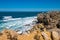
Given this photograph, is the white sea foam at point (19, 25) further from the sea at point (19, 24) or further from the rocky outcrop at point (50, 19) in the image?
the rocky outcrop at point (50, 19)

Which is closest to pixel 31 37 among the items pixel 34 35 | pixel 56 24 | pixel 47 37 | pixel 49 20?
pixel 34 35

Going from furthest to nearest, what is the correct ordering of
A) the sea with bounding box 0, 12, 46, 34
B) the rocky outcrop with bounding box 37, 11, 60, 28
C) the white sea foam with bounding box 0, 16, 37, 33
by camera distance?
the white sea foam with bounding box 0, 16, 37, 33
the sea with bounding box 0, 12, 46, 34
the rocky outcrop with bounding box 37, 11, 60, 28

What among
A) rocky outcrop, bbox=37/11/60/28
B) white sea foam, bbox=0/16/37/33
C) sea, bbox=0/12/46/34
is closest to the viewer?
rocky outcrop, bbox=37/11/60/28

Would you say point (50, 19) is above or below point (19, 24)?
above

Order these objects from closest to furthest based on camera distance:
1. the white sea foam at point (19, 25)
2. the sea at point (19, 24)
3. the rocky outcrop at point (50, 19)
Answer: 1. the rocky outcrop at point (50, 19)
2. the sea at point (19, 24)
3. the white sea foam at point (19, 25)

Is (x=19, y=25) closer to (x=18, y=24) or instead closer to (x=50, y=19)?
(x=18, y=24)

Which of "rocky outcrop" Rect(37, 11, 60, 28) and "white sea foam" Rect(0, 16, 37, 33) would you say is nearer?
"rocky outcrop" Rect(37, 11, 60, 28)

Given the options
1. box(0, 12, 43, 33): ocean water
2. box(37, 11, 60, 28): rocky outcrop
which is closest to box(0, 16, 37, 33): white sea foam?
box(0, 12, 43, 33): ocean water

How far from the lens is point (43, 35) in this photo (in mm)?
8336

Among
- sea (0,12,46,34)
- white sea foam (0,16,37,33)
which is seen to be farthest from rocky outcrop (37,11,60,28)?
white sea foam (0,16,37,33)

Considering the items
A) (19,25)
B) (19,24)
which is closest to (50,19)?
(19,25)

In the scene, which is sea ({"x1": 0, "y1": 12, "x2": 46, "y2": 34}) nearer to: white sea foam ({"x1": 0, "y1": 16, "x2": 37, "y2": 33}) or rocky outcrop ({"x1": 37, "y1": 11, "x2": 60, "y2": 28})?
white sea foam ({"x1": 0, "y1": 16, "x2": 37, "y2": 33})

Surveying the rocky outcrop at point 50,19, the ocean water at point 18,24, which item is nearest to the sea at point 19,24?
the ocean water at point 18,24

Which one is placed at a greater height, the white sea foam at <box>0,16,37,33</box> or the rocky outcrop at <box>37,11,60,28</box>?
the rocky outcrop at <box>37,11,60,28</box>
